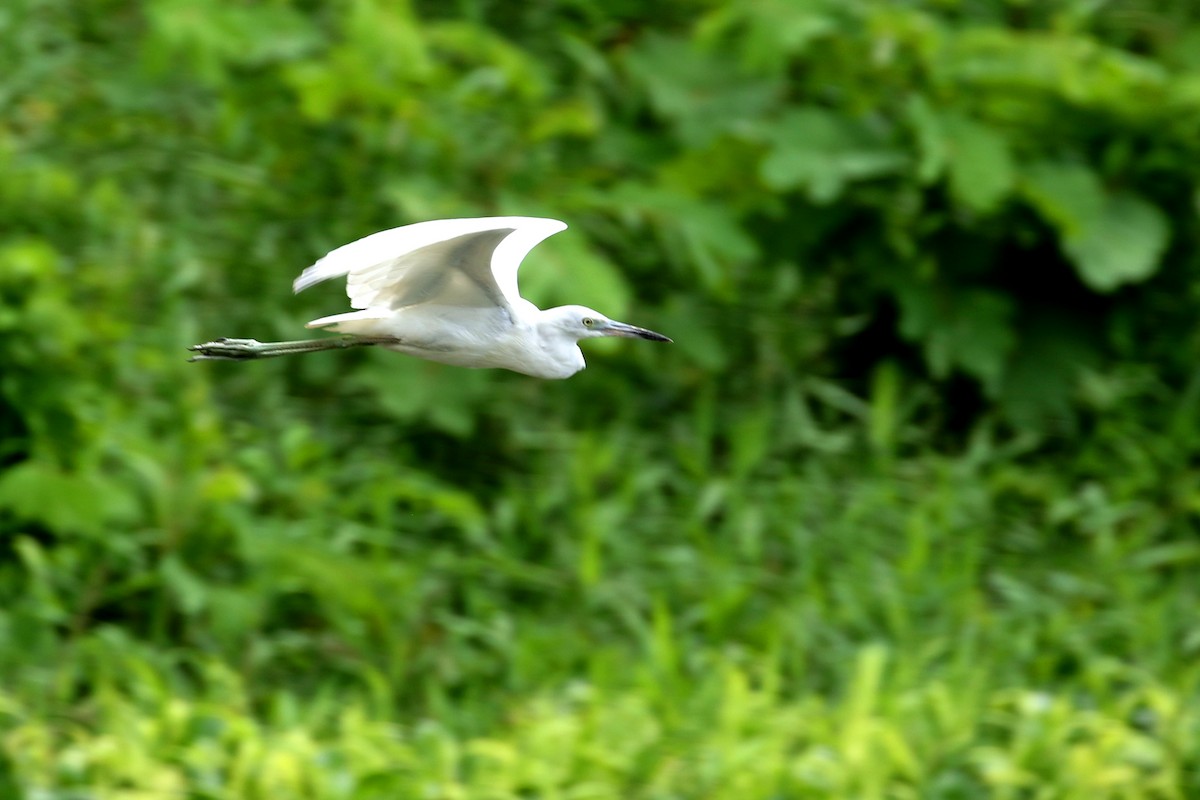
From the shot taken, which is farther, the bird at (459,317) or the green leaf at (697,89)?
the green leaf at (697,89)

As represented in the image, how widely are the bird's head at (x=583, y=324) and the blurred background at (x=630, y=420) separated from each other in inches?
59.3

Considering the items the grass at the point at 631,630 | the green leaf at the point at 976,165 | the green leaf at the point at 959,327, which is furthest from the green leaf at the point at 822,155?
the grass at the point at 631,630

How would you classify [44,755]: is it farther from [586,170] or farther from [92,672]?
[586,170]

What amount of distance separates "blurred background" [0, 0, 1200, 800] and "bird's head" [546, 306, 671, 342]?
1506mm

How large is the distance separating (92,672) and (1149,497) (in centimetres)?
481

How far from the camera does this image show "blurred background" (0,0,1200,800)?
20.9ft

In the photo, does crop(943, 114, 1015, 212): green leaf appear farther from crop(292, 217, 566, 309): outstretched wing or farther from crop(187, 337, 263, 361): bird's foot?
crop(187, 337, 263, 361): bird's foot

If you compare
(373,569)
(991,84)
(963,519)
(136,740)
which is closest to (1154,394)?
(963,519)

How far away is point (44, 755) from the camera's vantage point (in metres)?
5.89

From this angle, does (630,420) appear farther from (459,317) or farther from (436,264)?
(436,264)

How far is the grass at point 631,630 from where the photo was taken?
20.1 feet

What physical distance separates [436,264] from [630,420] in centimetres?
349

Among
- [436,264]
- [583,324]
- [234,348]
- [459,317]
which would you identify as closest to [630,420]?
[234,348]

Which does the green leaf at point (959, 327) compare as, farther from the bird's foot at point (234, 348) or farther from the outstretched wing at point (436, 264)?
the bird's foot at point (234, 348)
